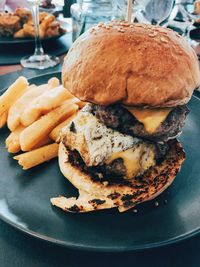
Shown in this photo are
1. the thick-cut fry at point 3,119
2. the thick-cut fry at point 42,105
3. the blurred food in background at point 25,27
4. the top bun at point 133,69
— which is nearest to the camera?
the top bun at point 133,69

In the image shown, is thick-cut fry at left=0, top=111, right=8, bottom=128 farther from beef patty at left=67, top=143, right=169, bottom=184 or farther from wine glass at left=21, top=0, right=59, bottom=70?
wine glass at left=21, top=0, right=59, bottom=70

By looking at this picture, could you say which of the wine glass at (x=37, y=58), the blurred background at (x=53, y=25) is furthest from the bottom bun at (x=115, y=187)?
the blurred background at (x=53, y=25)

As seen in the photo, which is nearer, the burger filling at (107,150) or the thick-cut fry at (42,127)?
the burger filling at (107,150)

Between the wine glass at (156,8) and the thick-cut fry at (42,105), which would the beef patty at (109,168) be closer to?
the thick-cut fry at (42,105)

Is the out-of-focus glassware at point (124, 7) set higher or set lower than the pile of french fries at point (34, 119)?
higher

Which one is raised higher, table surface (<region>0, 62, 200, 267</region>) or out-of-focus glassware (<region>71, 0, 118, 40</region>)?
out-of-focus glassware (<region>71, 0, 118, 40</region>)

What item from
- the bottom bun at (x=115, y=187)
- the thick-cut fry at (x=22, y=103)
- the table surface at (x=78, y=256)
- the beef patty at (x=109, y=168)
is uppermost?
the thick-cut fry at (x=22, y=103)

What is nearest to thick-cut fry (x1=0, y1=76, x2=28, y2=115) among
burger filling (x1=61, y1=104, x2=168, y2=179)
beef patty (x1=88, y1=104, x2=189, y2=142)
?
burger filling (x1=61, y1=104, x2=168, y2=179)
